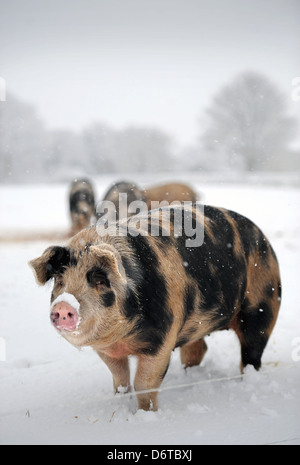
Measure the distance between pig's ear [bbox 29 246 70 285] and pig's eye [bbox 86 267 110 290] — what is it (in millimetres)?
194

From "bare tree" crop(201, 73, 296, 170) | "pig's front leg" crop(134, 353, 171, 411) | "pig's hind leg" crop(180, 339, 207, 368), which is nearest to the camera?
"pig's front leg" crop(134, 353, 171, 411)

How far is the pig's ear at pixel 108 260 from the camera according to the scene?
287cm

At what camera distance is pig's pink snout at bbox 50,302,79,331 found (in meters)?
2.80

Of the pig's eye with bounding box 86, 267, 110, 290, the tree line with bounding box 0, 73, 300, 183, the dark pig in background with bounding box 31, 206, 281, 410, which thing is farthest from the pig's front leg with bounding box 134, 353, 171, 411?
the tree line with bounding box 0, 73, 300, 183

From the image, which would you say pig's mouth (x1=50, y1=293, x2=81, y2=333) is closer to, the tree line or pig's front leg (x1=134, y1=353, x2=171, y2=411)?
pig's front leg (x1=134, y1=353, x2=171, y2=411)

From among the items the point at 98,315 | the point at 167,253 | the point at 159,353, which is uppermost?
the point at 167,253

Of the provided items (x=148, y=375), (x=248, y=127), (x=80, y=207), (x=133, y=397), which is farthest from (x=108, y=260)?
(x=248, y=127)

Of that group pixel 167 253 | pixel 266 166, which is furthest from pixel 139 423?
pixel 266 166

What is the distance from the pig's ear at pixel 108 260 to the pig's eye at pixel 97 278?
40 millimetres

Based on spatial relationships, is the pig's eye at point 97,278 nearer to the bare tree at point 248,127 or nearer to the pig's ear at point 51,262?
the pig's ear at point 51,262

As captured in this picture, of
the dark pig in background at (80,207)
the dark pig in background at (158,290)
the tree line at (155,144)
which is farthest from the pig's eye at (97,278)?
the tree line at (155,144)

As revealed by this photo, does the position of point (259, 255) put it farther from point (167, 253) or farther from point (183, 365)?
point (183, 365)

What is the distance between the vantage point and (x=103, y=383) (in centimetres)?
418
